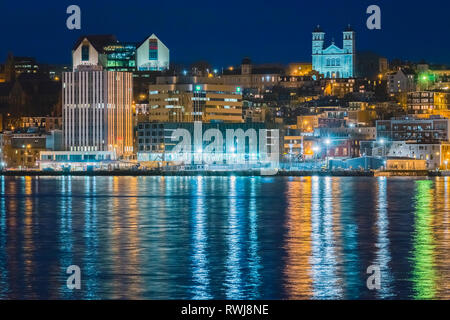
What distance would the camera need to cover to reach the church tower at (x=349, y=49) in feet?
574

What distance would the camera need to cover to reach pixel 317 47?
593 ft

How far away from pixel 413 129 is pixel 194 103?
1188 inches

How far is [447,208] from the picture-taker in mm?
52219

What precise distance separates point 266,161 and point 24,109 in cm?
4230

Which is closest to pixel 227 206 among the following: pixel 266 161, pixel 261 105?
pixel 266 161

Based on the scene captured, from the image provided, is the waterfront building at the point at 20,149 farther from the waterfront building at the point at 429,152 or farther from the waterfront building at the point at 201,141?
the waterfront building at the point at 429,152

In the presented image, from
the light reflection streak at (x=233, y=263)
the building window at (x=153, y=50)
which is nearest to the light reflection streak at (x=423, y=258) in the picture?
the light reflection streak at (x=233, y=263)

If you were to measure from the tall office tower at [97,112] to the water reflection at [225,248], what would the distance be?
2856 inches

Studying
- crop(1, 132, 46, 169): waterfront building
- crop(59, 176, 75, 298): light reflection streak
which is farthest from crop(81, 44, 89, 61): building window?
crop(59, 176, 75, 298): light reflection streak

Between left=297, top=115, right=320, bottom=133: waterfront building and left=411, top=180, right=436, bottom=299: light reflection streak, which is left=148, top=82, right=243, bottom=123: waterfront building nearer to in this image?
left=297, top=115, right=320, bottom=133: waterfront building

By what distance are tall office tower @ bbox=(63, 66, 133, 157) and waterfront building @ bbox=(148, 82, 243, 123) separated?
494cm

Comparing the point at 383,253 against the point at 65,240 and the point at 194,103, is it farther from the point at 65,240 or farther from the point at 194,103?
the point at 194,103

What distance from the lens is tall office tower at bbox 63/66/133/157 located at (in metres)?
131
